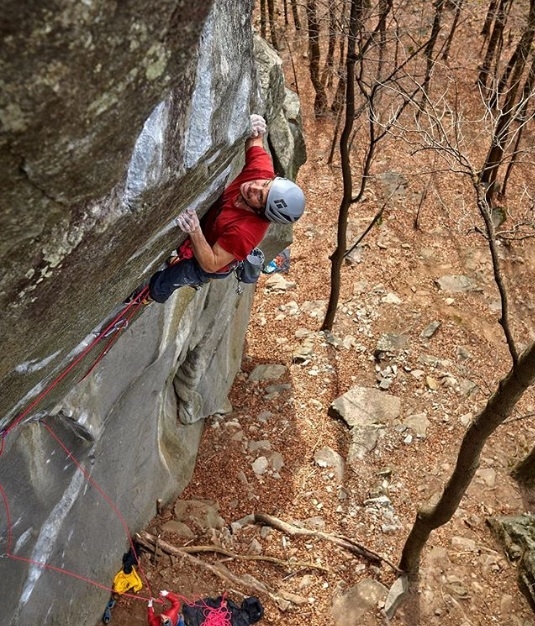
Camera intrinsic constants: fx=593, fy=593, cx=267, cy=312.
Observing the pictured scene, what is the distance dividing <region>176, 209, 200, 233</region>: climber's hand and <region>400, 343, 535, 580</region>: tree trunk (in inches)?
117

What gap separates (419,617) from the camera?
25.3 ft

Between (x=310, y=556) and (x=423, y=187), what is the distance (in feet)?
32.4

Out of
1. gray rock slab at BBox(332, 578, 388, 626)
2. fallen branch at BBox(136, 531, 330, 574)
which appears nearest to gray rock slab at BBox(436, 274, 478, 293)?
gray rock slab at BBox(332, 578, 388, 626)

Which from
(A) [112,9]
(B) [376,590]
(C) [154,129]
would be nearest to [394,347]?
(B) [376,590]

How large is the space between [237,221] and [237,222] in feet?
0.04

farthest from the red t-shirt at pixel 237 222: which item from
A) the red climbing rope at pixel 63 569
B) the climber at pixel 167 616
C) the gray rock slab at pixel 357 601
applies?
the gray rock slab at pixel 357 601

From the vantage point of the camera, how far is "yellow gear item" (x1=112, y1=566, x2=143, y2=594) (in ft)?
23.4

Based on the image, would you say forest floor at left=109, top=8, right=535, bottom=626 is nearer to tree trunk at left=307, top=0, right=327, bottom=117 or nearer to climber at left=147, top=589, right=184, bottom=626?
climber at left=147, top=589, right=184, bottom=626

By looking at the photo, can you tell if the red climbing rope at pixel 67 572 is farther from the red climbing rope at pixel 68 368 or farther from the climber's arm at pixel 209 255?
the climber's arm at pixel 209 255

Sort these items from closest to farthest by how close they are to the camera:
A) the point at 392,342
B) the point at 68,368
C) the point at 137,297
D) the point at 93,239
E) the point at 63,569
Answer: the point at 93,239, the point at 68,368, the point at 137,297, the point at 63,569, the point at 392,342

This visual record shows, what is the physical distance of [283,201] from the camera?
431cm

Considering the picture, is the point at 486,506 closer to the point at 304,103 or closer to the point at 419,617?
the point at 419,617

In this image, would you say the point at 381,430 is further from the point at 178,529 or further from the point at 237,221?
the point at 237,221

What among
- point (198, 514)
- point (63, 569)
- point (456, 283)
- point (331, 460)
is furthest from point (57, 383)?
point (456, 283)
